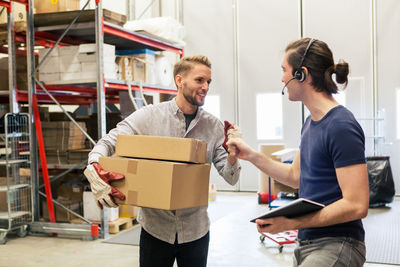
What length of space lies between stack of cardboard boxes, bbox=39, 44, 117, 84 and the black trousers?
139 inches

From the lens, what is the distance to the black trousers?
7.68 feet

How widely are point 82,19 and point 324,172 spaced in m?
4.60

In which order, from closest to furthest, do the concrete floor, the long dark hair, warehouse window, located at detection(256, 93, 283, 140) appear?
the long dark hair → the concrete floor → warehouse window, located at detection(256, 93, 283, 140)

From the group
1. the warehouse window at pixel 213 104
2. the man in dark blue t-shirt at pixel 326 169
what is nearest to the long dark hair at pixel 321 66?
the man in dark blue t-shirt at pixel 326 169

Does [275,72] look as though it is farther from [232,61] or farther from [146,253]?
[146,253]

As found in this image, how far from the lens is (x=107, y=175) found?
2.15 m

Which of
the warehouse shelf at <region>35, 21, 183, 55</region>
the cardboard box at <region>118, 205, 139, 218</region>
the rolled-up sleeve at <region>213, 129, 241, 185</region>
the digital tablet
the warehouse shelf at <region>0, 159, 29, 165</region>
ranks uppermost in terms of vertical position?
the warehouse shelf at <region>35, 21, 183, 55</region>

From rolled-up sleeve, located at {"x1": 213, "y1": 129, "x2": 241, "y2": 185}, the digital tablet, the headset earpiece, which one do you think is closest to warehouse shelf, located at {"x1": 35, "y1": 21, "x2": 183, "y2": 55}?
rolled-up sleeve, located at {"x1": 213, "y1": 129, "x2": 241, "y2": 185}

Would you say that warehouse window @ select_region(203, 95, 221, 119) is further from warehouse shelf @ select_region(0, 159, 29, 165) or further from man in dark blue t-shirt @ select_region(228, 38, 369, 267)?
man in dark blue t-shirt @ select_region(228, 38, 369, 267)

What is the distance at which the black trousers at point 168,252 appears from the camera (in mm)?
2340

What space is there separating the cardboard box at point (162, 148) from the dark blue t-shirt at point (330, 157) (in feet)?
1.83

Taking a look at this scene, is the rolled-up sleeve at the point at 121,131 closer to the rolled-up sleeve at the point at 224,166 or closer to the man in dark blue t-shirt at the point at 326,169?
the rolled-up sleeve at the point at 224,166

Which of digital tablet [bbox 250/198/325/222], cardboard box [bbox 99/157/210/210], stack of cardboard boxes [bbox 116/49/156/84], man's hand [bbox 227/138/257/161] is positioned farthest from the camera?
stack of cardboard boxes [bbox 116/49/156/84]

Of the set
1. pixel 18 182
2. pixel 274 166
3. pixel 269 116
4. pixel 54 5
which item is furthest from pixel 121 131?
pixel 269 116
